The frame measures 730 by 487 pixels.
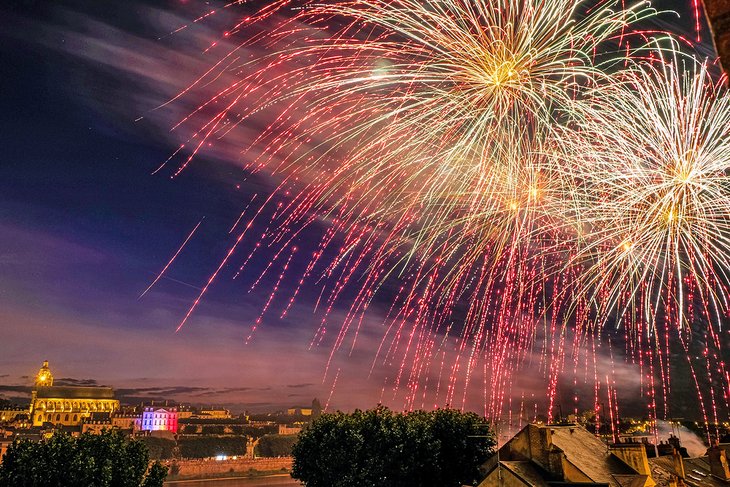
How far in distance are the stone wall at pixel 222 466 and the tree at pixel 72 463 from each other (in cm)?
6795

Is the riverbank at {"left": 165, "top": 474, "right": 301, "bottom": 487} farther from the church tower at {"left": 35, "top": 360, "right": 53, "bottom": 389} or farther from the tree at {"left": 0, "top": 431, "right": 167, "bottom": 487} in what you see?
the church tower at {"left": 35, "top": 360, "right": 53, "bottom": 389}

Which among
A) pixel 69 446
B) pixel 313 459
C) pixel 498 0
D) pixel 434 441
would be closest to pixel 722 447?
pixel 434 441

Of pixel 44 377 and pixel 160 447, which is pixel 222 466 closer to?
pixel 160 447

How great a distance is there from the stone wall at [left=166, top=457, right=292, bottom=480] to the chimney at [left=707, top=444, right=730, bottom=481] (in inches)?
3234

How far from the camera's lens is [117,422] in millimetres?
128250

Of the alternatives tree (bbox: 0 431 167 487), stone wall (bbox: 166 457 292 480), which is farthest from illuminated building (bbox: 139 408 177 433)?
tree (bbox: 0 431 167 487)

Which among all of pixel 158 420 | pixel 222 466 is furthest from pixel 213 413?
pixel 222 466

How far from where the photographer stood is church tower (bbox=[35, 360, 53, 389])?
14525 cm

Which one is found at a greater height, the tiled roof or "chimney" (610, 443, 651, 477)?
the tiled roof

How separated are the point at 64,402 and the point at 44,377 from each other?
16.0 meters

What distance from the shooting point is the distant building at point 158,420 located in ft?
446

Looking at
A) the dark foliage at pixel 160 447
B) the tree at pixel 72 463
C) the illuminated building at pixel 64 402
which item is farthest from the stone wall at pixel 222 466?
the tree at pixel 72 463

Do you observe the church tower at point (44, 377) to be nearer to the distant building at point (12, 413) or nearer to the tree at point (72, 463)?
the distant building at point (12, 413)

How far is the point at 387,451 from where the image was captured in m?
28.6
